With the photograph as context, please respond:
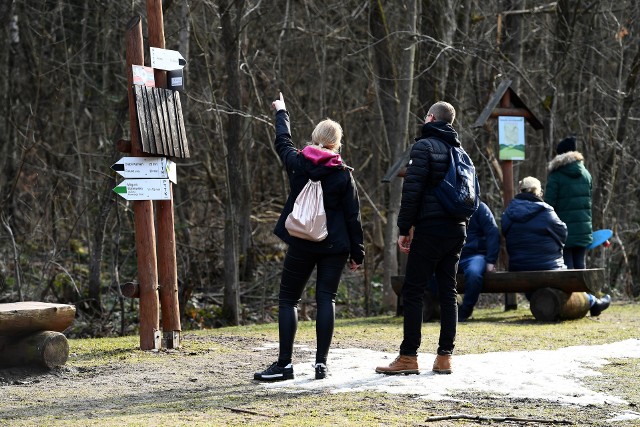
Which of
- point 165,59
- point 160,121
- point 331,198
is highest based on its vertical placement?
point 165,59

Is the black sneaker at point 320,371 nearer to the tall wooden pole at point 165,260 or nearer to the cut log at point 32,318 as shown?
the cut log at point 32,318

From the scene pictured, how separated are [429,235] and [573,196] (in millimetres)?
5512

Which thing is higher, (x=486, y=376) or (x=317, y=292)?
(x=317, y=292)

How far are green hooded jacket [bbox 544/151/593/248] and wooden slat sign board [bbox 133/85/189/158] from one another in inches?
201

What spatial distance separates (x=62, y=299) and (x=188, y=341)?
15.5 feet

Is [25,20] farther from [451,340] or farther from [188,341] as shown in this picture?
[451,340]

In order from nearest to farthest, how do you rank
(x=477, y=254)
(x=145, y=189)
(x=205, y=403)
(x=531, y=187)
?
(x=205, y=403), (x=145, y=189), (x=531, y=187), (x=477, y=254)

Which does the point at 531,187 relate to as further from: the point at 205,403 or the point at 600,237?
the point at 205,403

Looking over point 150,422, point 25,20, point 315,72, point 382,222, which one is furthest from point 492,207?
point 150,422

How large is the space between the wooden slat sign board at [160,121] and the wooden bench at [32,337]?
1761mm

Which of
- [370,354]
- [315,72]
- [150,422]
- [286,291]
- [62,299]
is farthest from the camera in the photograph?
[315,72]

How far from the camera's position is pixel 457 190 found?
7.44m

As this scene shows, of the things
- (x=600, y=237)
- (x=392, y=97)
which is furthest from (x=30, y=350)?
(x=392, y=97)

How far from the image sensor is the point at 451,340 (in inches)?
299
